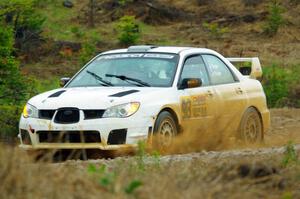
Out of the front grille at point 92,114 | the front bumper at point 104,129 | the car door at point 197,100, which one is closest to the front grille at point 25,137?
the front bumper at point 104,129

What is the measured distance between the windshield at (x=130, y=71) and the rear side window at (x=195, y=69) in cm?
21

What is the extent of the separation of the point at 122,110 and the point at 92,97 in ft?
1.38

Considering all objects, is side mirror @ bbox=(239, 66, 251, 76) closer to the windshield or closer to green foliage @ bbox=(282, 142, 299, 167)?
the windshield

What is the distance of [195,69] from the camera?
42.0 feet

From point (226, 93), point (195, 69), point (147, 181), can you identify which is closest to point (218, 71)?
point (226, 93)

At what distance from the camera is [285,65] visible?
31531 millimetres

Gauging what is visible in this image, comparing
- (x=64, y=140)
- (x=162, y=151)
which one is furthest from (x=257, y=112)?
(x=64, y=140)

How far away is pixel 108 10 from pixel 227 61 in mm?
26723

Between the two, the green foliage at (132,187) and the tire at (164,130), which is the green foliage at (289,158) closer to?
A: the green foliage at (132,187)

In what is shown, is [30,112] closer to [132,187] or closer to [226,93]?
[226,93]

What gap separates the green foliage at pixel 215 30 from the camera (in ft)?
119

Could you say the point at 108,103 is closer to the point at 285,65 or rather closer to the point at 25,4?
the point at 25,4

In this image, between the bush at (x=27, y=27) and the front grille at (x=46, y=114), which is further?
the bush at (x=27, y=27)

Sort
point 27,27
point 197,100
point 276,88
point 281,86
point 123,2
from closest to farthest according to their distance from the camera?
point 197,100 < point 276,88 < point 281,86 < point 27,27 < point 123,2
